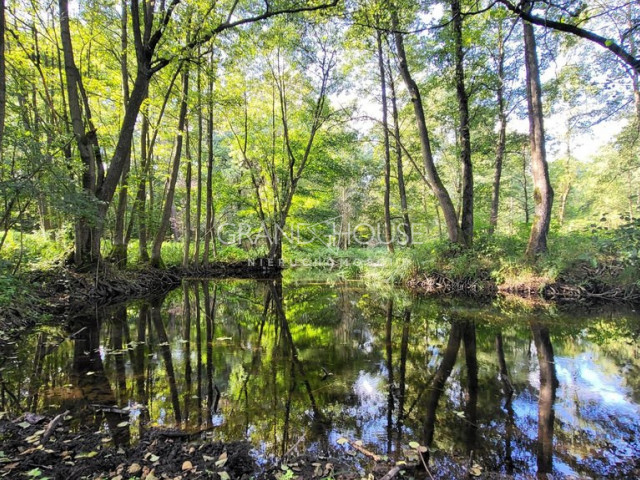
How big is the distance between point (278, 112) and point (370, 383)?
16.4 meters

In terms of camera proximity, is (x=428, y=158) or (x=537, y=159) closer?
(x=537, y=159)

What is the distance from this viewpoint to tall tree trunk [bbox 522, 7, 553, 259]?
339 inches

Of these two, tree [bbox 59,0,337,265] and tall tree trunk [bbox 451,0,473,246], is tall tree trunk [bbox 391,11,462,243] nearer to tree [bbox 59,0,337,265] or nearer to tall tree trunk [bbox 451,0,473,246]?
tall tree trunk [bbox 451,0,473,246]

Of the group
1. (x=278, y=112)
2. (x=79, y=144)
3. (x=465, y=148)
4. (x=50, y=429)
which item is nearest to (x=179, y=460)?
(x=50, y=429)

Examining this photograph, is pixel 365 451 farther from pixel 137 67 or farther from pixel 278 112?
pixel 278 112

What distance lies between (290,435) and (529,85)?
10558 millimetres

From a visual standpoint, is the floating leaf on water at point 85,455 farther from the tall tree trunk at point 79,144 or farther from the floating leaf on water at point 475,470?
the tall tree trunk at point 79,144

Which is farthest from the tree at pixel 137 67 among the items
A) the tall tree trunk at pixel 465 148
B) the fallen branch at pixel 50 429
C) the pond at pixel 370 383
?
the tall tree trunk at pixel 465 148

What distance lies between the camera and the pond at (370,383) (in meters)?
2.60

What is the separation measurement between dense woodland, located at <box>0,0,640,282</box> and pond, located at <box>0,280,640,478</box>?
8.47 feet

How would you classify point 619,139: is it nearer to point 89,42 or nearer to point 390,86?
point 390,86

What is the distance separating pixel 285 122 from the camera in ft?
53.3

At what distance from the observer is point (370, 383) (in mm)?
3775

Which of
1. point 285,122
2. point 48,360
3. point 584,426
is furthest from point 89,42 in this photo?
point 584,426
